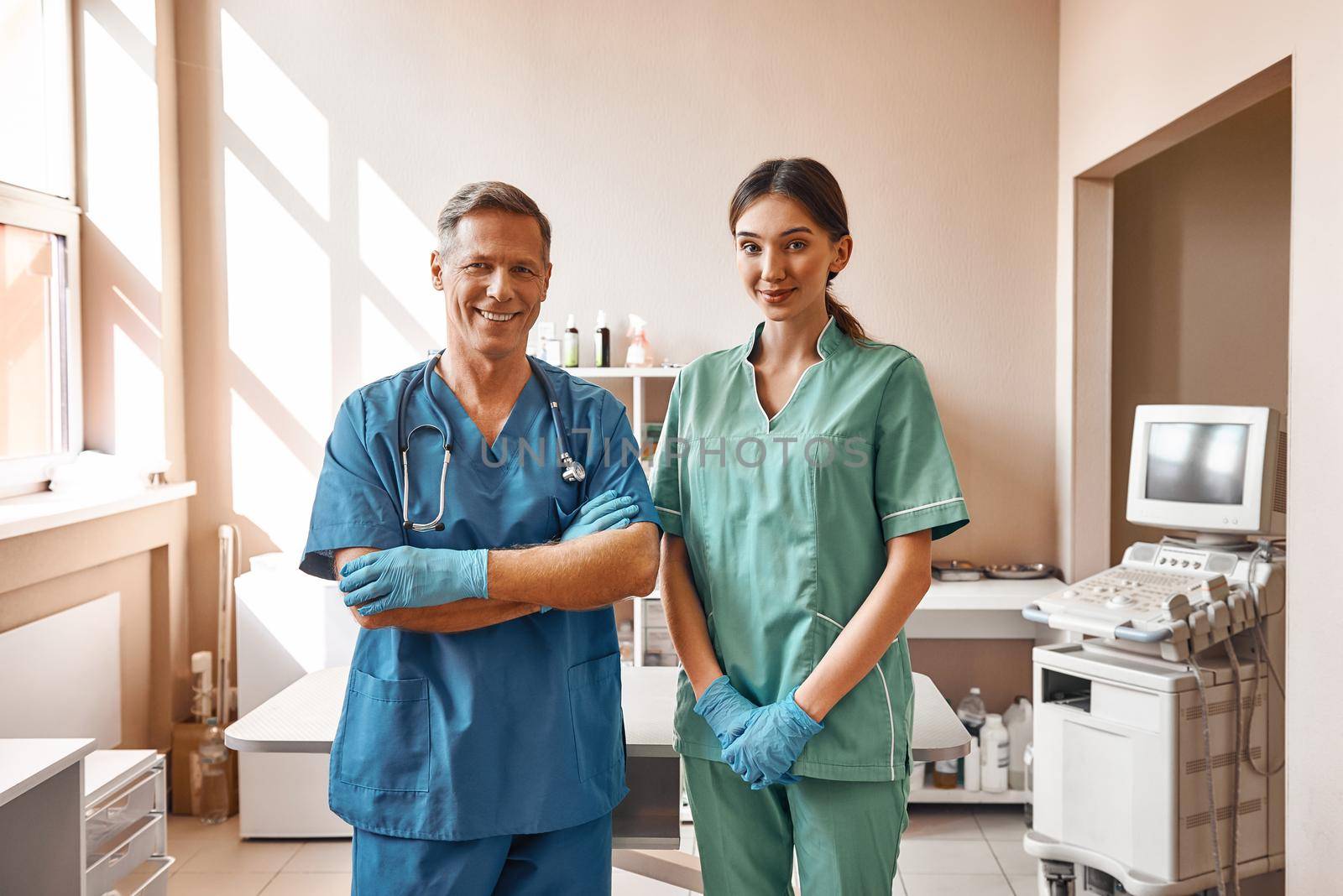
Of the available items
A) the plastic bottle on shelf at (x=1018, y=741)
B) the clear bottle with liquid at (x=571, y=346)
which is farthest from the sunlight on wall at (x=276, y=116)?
the plastic bottle on shelf at (x=1018, y=741)

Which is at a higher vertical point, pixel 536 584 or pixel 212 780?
pixel 536 584

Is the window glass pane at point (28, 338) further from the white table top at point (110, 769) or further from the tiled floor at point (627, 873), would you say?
the tiled floor at point (627, 873)

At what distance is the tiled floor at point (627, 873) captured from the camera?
2891 mm

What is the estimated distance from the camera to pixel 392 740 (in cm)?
137

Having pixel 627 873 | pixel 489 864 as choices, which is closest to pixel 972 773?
pixel 627 873

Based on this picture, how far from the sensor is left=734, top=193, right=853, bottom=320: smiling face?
57.0 inches

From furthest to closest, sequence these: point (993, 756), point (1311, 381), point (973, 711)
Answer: point (973, 711), point (993, 756), point (1311, 381)

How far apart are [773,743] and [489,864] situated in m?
0.43

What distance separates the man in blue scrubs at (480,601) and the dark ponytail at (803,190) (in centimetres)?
32

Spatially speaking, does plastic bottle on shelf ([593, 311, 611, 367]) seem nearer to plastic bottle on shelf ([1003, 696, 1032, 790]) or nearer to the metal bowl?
the metal bowl

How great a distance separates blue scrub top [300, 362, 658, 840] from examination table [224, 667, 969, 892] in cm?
41

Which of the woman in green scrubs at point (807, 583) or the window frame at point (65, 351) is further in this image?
the window frame at point (65, 351)

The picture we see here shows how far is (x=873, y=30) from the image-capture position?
11.5 feet

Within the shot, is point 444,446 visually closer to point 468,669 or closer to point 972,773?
point 468,669
